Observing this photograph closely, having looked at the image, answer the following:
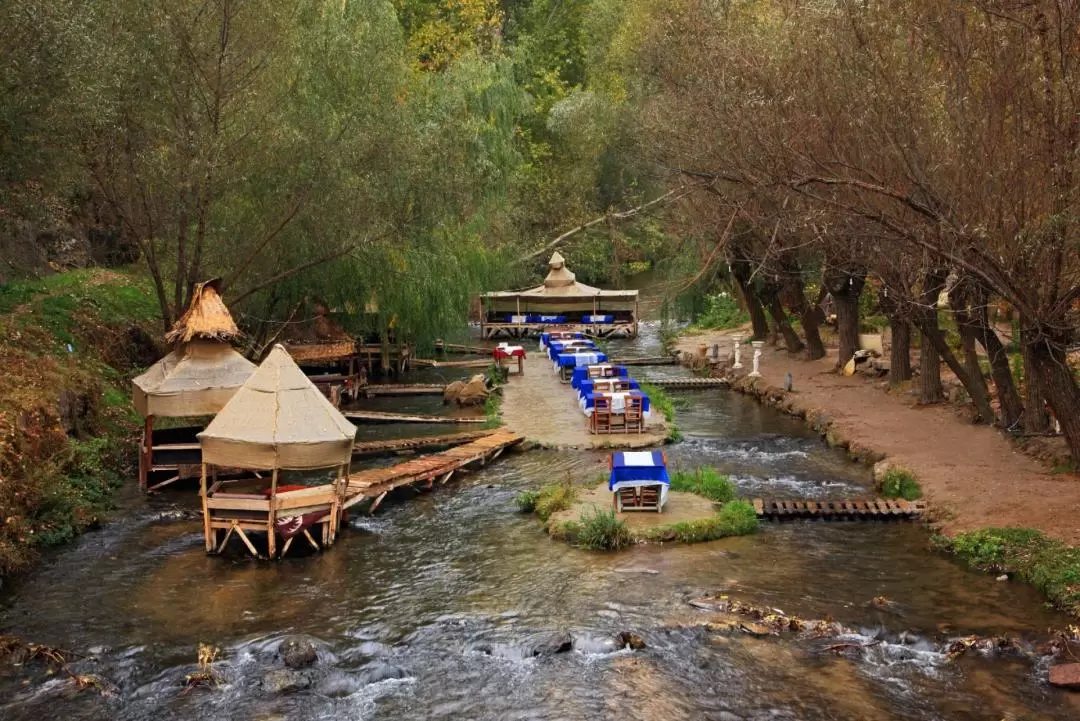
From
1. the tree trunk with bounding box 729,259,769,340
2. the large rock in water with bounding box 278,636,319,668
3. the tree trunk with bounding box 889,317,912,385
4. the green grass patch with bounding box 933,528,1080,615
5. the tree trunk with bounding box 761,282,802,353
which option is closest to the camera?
the large rock in water with bounding box 278,636,319,668

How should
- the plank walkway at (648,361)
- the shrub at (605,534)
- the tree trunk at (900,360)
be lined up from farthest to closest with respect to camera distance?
the plank walkway at (648,361), the tree trunk at (900,360), the shrub at (605,534)

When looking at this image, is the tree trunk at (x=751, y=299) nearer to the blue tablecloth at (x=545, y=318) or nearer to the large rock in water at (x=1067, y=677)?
the blue tablecloth at (x=545, y=318)

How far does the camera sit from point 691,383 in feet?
107

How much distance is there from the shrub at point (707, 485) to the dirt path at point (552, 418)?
12.0ft

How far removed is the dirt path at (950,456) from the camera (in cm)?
1592

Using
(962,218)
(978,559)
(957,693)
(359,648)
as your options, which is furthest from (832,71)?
(359,648)

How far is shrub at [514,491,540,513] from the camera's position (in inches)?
721

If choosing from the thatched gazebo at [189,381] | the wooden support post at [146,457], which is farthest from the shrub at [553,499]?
the wooden support post at [146,457]

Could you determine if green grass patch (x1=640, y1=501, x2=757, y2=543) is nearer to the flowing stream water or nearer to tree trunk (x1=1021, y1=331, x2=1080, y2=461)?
the flowing stream water

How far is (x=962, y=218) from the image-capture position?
14.6 metres

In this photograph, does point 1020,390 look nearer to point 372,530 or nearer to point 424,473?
point 424,473

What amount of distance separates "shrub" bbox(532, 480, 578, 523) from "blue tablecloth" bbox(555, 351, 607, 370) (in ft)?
41.6

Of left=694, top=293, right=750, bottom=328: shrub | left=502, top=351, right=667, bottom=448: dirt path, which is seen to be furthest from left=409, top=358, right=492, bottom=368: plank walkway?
left=694, top=293, right=750, bottom=328: shrub

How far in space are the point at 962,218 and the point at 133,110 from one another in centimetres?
1697
